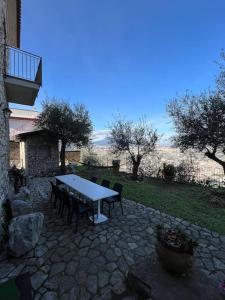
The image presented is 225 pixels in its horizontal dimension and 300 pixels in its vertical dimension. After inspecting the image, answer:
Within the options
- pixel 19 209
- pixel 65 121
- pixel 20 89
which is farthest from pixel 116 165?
pixel 19 209

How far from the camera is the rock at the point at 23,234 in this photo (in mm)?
3471

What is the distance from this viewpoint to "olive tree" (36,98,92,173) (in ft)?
38.3

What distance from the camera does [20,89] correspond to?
20.9 ft

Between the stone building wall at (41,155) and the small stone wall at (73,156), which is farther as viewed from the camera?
the small stone wall at (73,156)

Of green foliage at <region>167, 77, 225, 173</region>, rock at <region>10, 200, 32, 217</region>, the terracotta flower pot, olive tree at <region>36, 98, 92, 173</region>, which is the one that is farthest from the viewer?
olive tree at <region>36, 98, 92, 173</region>

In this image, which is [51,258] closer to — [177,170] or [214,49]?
[177,170]

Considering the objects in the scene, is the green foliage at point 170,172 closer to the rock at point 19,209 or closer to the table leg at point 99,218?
the table leg at point 99,218

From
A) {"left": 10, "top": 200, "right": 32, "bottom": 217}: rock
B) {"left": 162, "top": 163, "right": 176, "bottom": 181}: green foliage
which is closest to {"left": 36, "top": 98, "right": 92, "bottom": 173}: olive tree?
{"left": 162, "top": 163, "right": 176, "bottom": 181}: green foliage

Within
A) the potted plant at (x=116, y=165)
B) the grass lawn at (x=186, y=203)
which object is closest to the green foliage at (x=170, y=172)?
Answer: the grass lawn at (x=186, y=203)

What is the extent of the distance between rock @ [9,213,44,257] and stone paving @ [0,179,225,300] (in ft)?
0.58

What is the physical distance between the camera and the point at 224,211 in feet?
19.9

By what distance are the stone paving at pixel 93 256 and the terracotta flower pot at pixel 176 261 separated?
0.57 meters

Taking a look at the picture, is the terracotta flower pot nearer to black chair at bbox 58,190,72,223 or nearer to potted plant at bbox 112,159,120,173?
black chair at bbox 58,190,72,223

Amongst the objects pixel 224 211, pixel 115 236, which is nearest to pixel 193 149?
pixel 224 211
